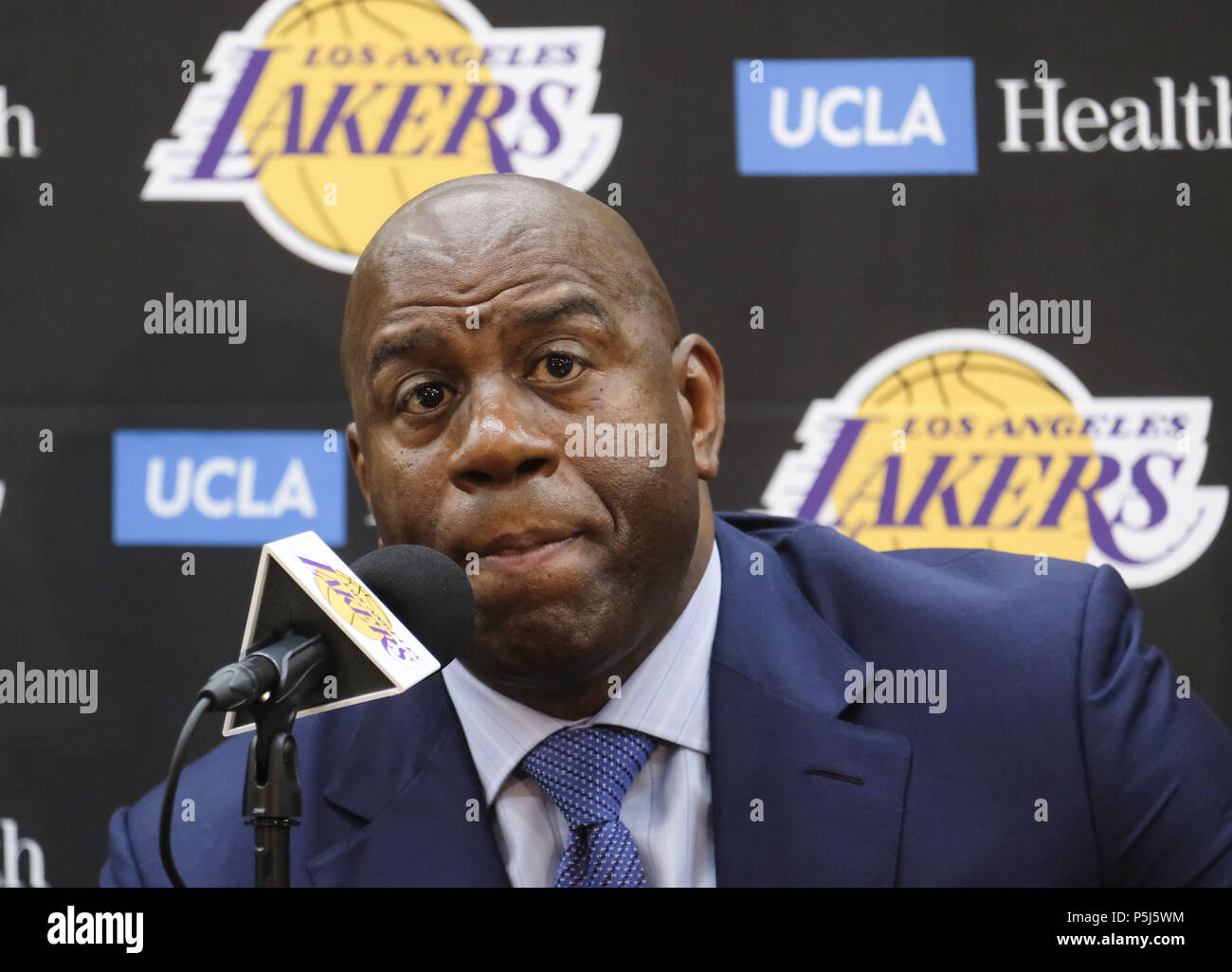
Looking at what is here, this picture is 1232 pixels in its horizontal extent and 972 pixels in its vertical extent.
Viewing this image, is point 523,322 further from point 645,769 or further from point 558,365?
point 645,769

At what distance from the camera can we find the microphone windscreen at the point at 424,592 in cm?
116

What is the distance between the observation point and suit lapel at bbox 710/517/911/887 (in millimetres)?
1592

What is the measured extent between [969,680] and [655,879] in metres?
0.51

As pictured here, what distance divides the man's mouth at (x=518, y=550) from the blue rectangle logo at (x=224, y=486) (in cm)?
76

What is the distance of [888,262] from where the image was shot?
85.7 inches

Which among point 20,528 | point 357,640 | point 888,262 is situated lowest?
point 357,640

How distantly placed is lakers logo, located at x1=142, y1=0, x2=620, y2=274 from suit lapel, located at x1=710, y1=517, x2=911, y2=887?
94cm

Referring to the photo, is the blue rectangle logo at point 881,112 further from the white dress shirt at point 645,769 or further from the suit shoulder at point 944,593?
the white dress shirt at point 645,769

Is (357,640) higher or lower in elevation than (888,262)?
lower

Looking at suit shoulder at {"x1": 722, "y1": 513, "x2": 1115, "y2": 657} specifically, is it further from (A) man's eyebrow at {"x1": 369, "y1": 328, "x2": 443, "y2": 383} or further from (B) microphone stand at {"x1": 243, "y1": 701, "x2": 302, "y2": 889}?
(B) microphone stand at {"x1": 243, "y1": 701, "x2": 302, "y2": 889}

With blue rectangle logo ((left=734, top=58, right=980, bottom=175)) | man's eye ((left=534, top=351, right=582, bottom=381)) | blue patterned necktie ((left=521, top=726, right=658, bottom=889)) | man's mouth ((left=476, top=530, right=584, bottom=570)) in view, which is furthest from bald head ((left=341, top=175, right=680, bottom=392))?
blue rectangle logo ((left=734, top=58, right=980, bottom=175))

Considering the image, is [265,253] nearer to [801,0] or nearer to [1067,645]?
[801,0]

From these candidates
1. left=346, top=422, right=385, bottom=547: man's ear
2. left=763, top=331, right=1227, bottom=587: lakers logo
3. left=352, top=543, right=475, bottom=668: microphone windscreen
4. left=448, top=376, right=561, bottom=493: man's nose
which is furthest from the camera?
left=763, top=331, right=1227, bottom=587: lakers logo

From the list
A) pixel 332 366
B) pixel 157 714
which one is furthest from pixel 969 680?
pixel 157 714
